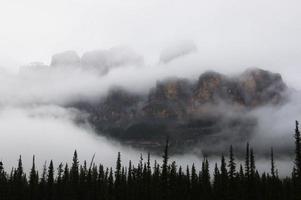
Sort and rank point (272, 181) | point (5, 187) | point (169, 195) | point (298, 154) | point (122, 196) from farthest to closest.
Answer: point (272, 181) → point (122, 196) → point (5, 187) → point (169, 195) → point (298, 154)

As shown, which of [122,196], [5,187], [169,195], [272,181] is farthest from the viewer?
[272,181]

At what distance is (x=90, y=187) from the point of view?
132250 mm

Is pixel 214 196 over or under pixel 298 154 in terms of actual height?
under

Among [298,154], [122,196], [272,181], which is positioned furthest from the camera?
[272,181]

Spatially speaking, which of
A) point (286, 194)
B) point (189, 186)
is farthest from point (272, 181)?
point (189, 186)

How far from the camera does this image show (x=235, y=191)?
108 meters

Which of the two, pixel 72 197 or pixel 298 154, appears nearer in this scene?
pixel 298 154

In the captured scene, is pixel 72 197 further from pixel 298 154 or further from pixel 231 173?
pixel 298 154

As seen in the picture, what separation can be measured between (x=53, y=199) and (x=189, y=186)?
36.6m

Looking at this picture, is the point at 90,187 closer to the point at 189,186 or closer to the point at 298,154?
the point at 189,186

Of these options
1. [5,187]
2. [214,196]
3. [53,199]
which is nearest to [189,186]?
[214,196]

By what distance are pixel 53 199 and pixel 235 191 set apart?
47.3 metres

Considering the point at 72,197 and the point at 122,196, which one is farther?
the point at 122,196

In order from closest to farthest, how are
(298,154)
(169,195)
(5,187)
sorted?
(298,154) → (169,195) → (5,187)
